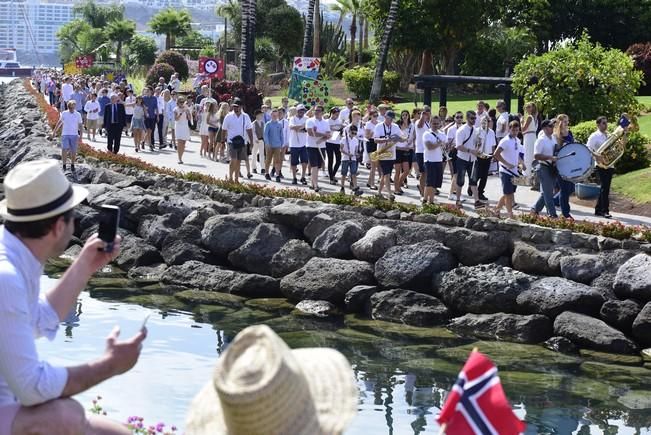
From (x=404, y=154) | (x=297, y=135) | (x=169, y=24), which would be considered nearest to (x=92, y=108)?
(x=297, y=135)

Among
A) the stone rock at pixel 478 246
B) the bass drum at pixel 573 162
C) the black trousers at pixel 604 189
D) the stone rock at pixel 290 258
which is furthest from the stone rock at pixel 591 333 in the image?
the black trousers at pixel 604 189

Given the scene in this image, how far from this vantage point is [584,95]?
27203mm

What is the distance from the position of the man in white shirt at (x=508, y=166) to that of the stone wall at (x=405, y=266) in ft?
3.38

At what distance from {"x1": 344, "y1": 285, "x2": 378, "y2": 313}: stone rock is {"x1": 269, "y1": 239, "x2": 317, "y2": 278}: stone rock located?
1.98m

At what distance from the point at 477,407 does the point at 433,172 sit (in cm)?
1747

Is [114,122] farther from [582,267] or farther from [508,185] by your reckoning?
[582,267]

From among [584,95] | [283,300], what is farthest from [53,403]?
[584,95]

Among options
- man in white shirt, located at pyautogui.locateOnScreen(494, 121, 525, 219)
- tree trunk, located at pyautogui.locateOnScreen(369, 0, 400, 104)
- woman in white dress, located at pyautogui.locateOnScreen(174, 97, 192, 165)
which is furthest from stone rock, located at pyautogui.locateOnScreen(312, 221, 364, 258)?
tree trunk, located at pyautogui.locateOnScreen(369, 0, 400, 104)

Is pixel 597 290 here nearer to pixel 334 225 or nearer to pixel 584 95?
pixel 334 225

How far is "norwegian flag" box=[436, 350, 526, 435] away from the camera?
404 centimetres

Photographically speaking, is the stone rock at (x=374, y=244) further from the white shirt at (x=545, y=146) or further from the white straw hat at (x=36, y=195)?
the white straw hat at (x=36, y=195)

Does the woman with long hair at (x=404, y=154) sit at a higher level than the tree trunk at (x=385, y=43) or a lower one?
lower

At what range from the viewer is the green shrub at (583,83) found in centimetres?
2688

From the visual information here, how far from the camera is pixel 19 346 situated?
4.21 metres
